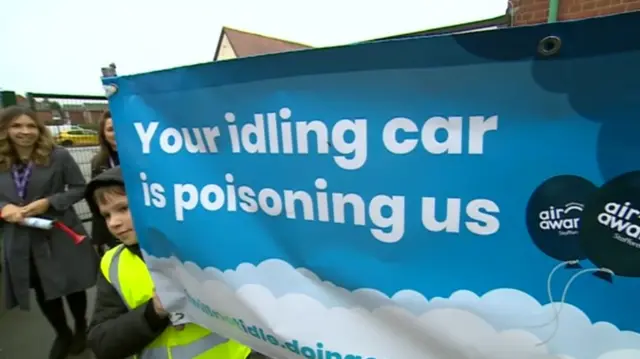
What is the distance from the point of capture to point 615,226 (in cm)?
59

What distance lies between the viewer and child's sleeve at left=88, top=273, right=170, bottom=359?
110cm

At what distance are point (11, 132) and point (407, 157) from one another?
2.64 m

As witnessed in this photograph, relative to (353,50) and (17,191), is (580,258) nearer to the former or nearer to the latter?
(353,50)

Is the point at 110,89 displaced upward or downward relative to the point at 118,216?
upward

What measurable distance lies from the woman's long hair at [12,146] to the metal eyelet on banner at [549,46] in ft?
9.17

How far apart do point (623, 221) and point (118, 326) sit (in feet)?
4.11

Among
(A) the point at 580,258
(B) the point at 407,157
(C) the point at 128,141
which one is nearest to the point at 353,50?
(B) the point at 407,157

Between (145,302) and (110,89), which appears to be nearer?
(110,89)

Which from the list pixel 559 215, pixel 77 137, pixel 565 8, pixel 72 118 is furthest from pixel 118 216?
pixel 565 8

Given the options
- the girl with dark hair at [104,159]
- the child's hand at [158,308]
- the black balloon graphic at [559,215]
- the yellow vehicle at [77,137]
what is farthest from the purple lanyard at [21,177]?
the black balloon graphic at [559,215]

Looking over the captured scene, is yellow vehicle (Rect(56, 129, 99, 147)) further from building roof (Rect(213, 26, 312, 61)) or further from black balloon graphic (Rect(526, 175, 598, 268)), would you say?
building roof (Rect(213, 26, 312, 61))

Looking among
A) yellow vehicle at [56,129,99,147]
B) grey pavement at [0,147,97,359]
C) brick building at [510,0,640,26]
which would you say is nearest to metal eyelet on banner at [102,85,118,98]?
grey pavement at [0,147,97,359]

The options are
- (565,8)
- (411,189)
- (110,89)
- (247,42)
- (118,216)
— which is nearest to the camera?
(411,189)

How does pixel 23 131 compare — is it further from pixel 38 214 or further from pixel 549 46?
pixel 549 46
